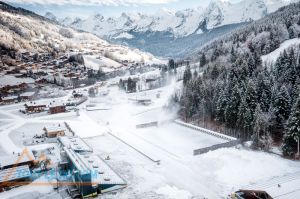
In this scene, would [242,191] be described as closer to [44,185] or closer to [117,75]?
[44,185]

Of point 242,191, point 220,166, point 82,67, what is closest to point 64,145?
point 220,166

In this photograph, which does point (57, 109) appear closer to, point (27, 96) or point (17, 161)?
point (27, 96)

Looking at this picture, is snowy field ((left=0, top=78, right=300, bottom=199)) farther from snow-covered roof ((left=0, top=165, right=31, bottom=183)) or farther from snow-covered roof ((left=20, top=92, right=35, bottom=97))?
snow-covered roof ((left=20, top=92, right=35, bottom=97))

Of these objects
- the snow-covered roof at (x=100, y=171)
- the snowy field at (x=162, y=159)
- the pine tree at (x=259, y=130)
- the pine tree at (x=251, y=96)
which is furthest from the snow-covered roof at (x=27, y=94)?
the pine tree at (x=259, y=130)

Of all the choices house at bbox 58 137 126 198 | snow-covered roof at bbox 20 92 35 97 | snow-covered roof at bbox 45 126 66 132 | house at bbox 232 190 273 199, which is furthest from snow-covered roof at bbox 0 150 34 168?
snow-covered roof at bbox 20 92 35 97

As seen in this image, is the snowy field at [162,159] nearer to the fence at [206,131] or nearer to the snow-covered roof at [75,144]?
the fence at [206,131]

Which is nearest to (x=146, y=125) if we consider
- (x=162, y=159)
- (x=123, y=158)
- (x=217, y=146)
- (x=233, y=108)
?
(x=123, y=158)
